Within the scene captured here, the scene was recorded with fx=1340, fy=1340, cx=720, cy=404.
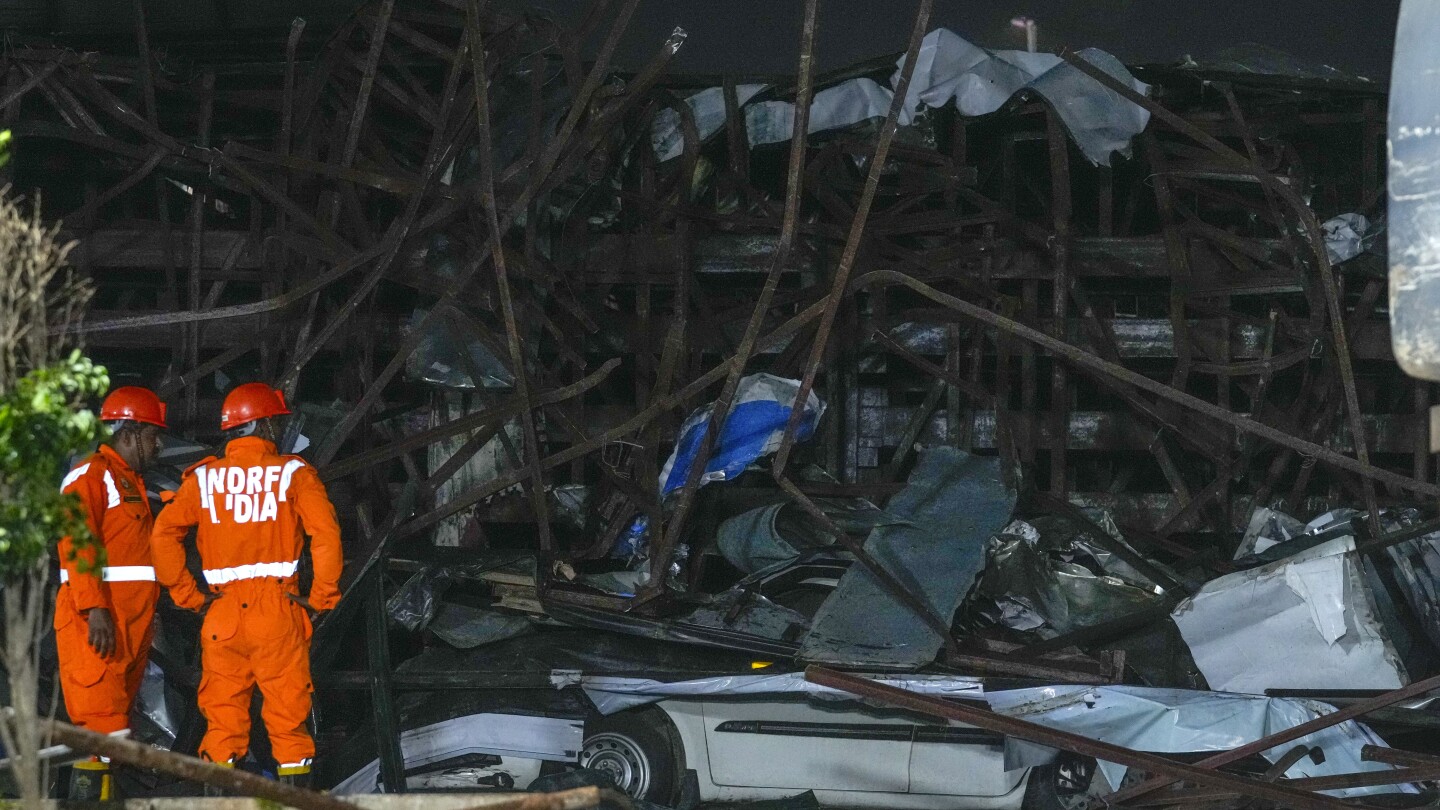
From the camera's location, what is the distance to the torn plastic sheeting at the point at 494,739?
5.76 m

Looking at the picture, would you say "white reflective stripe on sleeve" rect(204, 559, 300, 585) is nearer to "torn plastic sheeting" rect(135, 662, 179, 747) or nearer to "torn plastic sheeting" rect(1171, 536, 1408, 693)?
"torn plastic sheeting" rect(135, 662, 179, 747)

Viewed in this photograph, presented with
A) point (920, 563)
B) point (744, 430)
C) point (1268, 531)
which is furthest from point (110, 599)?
point (1268, 531)

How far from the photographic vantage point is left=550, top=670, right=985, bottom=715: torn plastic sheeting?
5359 mm

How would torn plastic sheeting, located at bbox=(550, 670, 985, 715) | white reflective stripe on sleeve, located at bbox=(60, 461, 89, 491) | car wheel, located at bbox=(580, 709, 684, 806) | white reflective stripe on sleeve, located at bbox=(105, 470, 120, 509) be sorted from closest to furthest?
white reflective stripe on sleeve, located at bbox=(60, 461, 89, 491)
white reflective stripe on sleeve, located at bbox=(105, 470, 120, 509)
torn plastic sheeting, located at bbox=(550, 670, 985, 715)
car wheel, located at bbox=(580, 709, 684, 806)

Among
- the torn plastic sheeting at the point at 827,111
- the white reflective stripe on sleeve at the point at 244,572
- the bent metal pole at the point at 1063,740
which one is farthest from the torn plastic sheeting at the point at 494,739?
the torn plastic sheeting at the point at 827,111

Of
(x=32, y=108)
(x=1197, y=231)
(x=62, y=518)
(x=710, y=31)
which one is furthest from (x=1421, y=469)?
(x=32, y=108)

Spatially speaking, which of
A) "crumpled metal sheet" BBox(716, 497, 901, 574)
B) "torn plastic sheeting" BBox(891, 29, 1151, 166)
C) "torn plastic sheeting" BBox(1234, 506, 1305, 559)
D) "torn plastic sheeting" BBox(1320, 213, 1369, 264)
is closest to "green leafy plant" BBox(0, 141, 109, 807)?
"crumpled metal sheet" BBox(716, 497, 901, 574)

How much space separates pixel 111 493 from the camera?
519 centimetres

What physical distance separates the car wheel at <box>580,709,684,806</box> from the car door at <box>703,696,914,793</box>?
0.83ft

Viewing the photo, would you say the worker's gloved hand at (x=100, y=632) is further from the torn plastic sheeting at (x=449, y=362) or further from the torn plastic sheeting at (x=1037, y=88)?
the torn plastic sheeting at (x=1037, y=88)

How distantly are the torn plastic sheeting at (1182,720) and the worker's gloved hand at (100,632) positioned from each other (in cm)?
339

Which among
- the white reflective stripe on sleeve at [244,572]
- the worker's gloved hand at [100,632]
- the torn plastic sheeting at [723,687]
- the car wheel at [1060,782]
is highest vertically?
the white reflective stripe on sleeve at [244,572]

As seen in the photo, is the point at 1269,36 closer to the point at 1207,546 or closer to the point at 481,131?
the point at 1207,546

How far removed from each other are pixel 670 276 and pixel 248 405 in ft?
8.09
